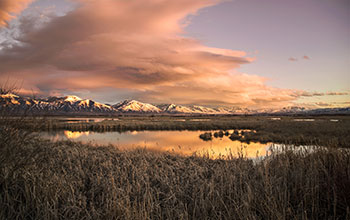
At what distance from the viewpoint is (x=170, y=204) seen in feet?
18.3

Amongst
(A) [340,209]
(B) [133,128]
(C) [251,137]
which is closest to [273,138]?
(C) [251,137]

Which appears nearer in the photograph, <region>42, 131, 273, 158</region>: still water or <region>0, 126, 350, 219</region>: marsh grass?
<region>0, 126, 350, 219</region>: marsh grass

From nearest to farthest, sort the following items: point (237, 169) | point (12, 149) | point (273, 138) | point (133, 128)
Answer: point (12, 149) → point (237, 169) → point (273, 138) → point (133, 128)

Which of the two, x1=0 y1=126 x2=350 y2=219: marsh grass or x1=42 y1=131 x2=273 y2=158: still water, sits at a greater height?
x1=0 y1=126 x2=350 y2=219: marsh grass

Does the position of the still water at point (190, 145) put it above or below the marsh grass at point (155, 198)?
below

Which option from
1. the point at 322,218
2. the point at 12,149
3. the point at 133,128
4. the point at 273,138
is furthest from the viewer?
the point at 133,128

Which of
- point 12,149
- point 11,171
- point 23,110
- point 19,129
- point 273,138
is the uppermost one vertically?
point 23,110

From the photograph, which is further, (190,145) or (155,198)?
(190,145)

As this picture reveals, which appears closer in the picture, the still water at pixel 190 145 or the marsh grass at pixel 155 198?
the marsh grass at pixel 155 198

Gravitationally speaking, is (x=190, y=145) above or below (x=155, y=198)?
below

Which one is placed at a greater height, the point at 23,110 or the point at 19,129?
the point at 23,110

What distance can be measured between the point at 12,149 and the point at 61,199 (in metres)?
1.92

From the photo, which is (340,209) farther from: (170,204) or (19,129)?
(19,129)

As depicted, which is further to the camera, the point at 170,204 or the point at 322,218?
the point at 170,204
